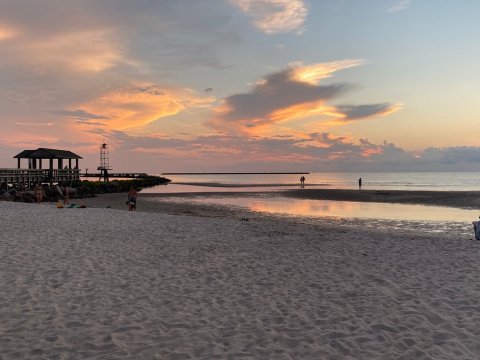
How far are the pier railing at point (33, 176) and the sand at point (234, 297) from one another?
3874 centimetres

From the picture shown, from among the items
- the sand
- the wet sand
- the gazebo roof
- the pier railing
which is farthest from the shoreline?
the sand

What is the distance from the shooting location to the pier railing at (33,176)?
49172mm

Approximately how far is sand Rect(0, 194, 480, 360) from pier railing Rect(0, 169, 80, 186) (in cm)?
3874

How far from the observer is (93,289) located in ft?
29.2

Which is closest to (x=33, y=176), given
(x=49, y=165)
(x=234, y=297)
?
(x=49, y=165)

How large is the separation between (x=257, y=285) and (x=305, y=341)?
10.7ft

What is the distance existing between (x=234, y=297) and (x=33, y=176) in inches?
2136

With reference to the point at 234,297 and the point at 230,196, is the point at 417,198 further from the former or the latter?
the point at 234,297

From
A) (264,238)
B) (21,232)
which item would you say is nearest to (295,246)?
(264,238)

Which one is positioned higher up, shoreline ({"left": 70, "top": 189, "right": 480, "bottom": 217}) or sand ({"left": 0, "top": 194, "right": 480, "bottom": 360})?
shoreline ({"left": 70, "top": 189, "right": 480, "bottom": 217})

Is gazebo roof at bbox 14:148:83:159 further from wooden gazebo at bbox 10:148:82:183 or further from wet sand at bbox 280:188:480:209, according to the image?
wet sand at bbox 280:188:480:209

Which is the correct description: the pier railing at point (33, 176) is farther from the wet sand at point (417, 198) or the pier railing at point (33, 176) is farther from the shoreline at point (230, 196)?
the wet sand at point (417, 198)

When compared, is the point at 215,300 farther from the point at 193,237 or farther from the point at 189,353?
the point at 193,237

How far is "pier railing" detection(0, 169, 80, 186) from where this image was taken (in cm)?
4917
